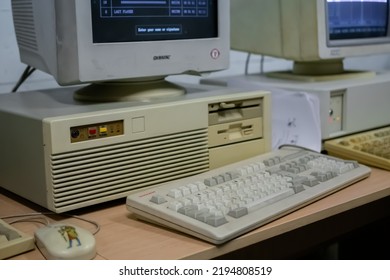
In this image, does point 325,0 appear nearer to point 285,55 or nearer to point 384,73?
point 285,55

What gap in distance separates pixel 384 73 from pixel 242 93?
0.68 metres

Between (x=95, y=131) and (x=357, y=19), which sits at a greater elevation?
(x=357, y=19)

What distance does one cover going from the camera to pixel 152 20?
1.17m

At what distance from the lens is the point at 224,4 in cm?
128

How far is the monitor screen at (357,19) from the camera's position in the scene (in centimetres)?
156

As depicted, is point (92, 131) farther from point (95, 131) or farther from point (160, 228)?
point (160, 228)

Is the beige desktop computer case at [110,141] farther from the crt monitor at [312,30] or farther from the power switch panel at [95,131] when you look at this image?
the crt monitor at [312,30]

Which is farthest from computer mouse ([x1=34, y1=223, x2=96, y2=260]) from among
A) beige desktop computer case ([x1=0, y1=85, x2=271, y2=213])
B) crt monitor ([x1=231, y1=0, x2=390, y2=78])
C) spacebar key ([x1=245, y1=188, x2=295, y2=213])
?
crt monitor ([x1=231, y1=0, x2=390, y2=78])

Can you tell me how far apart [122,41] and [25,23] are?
0.25 metres

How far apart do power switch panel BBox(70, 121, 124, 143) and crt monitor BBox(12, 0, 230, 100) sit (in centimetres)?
10

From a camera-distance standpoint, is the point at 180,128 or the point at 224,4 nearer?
the point at 180,128

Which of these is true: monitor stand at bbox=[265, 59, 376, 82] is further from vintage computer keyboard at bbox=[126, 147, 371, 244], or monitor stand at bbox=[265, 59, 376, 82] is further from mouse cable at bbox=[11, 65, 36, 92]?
mouse cable at bbox=[11, 65, 36, 92]

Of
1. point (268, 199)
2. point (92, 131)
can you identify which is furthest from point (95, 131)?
point (268, 199)
